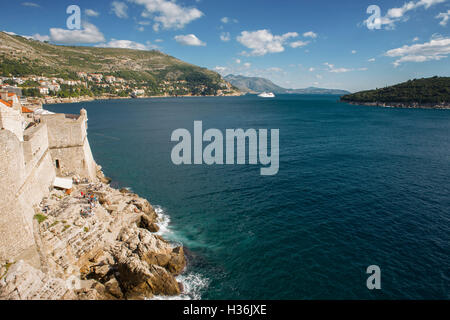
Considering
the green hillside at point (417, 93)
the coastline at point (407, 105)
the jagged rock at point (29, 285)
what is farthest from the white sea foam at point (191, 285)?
the green hillside at point (417, 93)

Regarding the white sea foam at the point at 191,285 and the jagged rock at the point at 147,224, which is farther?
the jagged rock at the point at 147,224

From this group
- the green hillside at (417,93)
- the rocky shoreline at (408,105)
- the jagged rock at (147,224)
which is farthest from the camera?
the green hillside at (417,93)

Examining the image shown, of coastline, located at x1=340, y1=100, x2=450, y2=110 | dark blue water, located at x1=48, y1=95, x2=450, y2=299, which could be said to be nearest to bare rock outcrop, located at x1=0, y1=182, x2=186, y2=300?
dark blue water, located at x1=48, y1=95, x2=450, y2=299

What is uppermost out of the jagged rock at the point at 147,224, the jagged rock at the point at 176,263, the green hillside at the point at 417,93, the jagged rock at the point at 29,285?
the green hillside at the point at 417,93

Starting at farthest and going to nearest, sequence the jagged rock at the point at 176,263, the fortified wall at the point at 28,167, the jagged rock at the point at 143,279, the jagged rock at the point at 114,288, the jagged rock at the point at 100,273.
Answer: the jagged rock at the point at 176,263 → the jagged rock at the point at 100,273 → the jagged rock at the point at 143,279 → the jagged rock at the point at 114,288 → the fortified wall at the point at 28,167

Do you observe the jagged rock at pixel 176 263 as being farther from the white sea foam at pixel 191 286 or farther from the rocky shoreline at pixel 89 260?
the white sea foam at pixel 191 286

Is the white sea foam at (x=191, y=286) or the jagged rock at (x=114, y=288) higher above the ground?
the jagged rock at (x=114, y=288)

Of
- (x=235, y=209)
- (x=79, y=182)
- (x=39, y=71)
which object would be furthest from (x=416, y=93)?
(x=39, y=71)

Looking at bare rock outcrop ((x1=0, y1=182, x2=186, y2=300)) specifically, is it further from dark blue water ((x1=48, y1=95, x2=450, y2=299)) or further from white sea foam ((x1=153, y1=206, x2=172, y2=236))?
dark blue water ((x1=48, y1=95, x2=450, y2=299))
